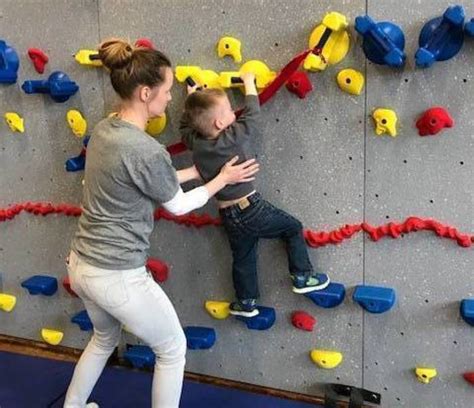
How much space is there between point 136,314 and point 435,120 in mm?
950

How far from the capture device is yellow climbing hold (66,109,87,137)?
2.23 m

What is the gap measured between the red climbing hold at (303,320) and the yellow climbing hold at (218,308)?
238 mm

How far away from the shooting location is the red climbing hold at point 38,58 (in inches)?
88.2

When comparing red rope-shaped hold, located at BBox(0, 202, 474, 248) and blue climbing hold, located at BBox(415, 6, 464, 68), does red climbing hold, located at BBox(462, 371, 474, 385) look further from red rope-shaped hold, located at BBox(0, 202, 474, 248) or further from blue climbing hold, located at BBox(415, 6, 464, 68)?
blue climbing hold, located at BBox(415, 6, 464, 68)

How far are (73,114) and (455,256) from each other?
1.32 m

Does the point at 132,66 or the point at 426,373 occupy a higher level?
the point at 132,66

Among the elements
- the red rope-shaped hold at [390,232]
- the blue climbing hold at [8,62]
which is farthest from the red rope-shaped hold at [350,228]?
the blue climbing hold at [8,62]

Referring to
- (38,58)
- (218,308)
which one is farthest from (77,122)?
(218,308)

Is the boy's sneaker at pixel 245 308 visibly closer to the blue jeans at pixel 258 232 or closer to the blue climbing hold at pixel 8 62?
the blue jeans at pixel 258 232

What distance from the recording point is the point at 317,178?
6.46ft

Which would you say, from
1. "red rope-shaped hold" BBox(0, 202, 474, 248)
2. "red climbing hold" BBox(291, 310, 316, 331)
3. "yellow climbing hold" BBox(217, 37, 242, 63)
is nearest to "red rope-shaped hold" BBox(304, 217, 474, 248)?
"red rope-shaped hold" BBox(0, 202, 474, 248)

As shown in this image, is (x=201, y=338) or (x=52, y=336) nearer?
(x=201, y=338)

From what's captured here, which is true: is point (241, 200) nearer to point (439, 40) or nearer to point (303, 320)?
point (303, 320)

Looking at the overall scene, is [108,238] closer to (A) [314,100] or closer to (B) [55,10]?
(A) [314,100]
